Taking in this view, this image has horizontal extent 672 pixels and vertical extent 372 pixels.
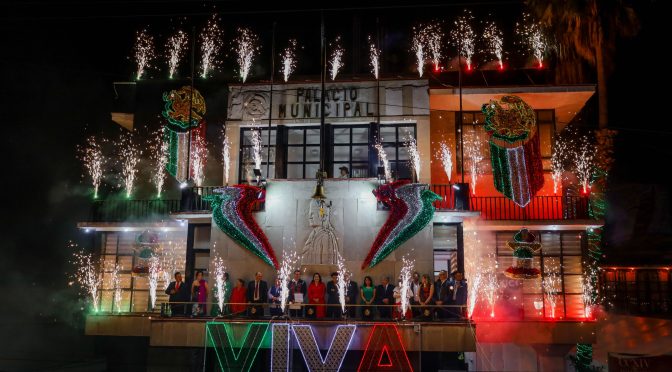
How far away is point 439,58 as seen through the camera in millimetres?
23375

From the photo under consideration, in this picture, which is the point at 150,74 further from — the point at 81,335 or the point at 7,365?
the point at 7,365

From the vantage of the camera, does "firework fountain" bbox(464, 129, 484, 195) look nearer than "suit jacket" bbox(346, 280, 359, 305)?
No

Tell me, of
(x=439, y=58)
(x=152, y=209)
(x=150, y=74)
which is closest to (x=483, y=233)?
(x=439, y=58)

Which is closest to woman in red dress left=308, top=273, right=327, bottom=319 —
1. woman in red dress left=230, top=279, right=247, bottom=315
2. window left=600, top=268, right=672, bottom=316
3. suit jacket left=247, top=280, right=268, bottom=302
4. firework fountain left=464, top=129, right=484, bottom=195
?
suit jacket left=247, top=280, right=268, bottom=302

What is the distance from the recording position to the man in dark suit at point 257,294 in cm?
1702

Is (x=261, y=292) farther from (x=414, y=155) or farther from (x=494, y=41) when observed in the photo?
(x=494, y=41)

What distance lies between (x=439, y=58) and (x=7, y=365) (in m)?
21.0

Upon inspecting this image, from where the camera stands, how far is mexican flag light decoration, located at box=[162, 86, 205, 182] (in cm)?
2078

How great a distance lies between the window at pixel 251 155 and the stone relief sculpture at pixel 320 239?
2.81 m

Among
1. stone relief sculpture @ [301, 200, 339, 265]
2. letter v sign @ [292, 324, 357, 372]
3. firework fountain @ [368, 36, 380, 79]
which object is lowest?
letter v sign @ [292, 324, 357, 372]

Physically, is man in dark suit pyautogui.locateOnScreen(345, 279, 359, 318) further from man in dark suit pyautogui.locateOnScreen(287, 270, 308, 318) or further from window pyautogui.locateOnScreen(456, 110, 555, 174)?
window pyautogui.locateOnScreen(456, 110, 555, 174)

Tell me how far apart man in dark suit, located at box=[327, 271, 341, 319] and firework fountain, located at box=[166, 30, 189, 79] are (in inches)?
448

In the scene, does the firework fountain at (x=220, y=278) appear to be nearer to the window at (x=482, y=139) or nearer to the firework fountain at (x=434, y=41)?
the window at (x=482, y=139)

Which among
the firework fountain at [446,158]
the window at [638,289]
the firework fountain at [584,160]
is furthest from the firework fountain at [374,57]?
the window at [638,289]
